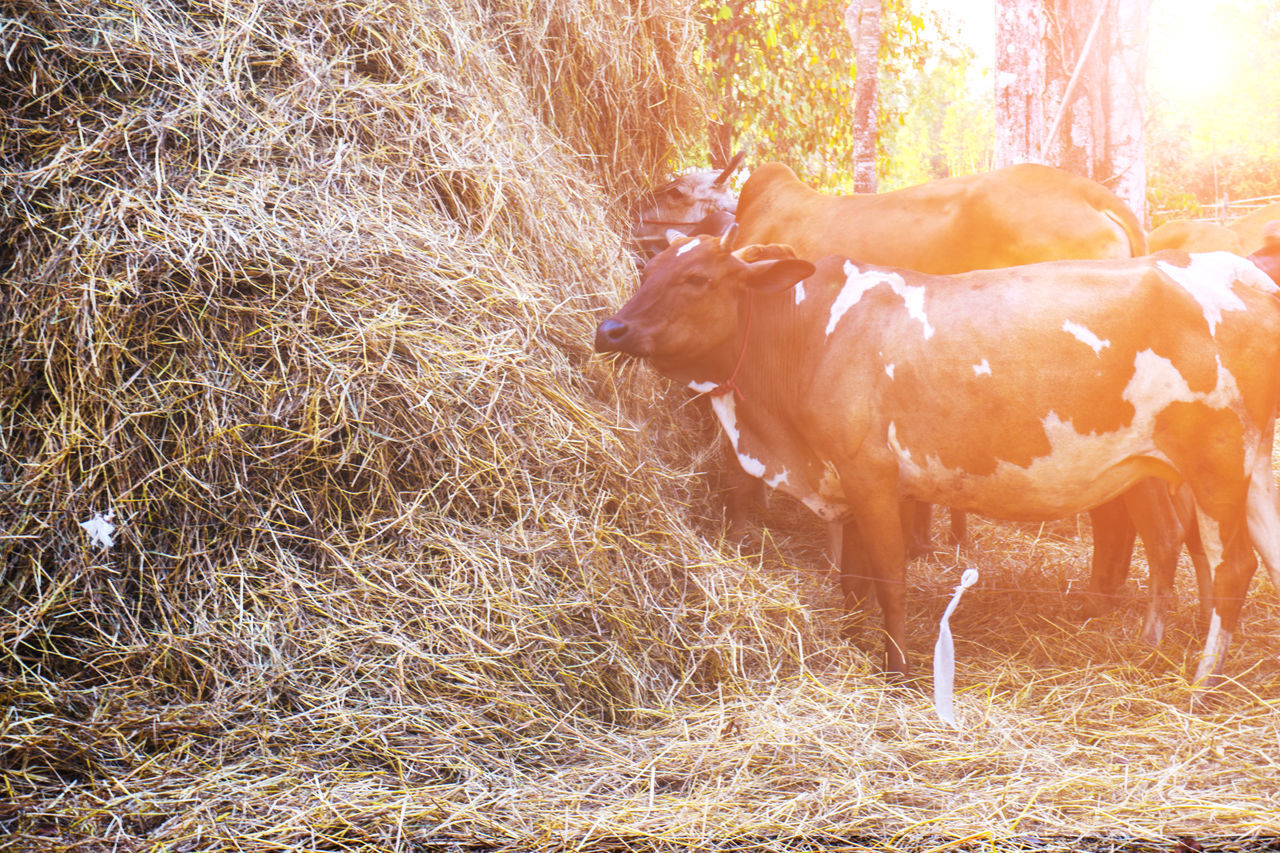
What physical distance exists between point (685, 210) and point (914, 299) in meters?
2.11

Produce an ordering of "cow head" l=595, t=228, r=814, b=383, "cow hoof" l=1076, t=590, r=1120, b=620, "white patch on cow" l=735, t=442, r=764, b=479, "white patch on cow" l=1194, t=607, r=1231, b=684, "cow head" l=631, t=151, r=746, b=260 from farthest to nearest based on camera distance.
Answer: "cow head" l=631, t=151, r=746, b=260, "cow hoof" l=1076, t=590, r=1120, b=620, "white patch on cow" l=735, t=442, r=764, b=479, "cow head" l=595, t=228, r=814, b=383, "white patch on cow" l=1194, t=607, r=1231, b=684

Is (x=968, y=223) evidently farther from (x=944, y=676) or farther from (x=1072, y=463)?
(x=944, y=676)

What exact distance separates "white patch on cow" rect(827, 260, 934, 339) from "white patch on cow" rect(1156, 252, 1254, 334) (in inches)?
32.5

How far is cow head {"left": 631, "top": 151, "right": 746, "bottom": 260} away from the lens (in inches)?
212

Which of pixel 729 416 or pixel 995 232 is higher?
pixel 995 232

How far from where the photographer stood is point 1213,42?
3117cm

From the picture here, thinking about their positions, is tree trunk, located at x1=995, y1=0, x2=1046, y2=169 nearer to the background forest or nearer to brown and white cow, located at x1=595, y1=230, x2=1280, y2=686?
the background forest

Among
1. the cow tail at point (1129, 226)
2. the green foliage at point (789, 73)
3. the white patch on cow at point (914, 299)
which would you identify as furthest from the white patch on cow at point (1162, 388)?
the green foliage at point (789, 73)

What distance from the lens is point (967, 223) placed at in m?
4.83

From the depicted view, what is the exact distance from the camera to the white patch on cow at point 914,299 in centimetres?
366

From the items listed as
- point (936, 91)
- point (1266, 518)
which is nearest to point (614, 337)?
point (1266, 518)

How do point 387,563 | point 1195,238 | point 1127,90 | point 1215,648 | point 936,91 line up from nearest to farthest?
point 387,563 → point 1215,648 → point 1195,238 → point 1127,90 → point 936,91

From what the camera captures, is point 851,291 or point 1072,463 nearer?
point 1072,463

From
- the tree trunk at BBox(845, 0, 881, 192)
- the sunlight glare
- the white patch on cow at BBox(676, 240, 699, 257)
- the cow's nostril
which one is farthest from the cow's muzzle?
the sunlight glare
